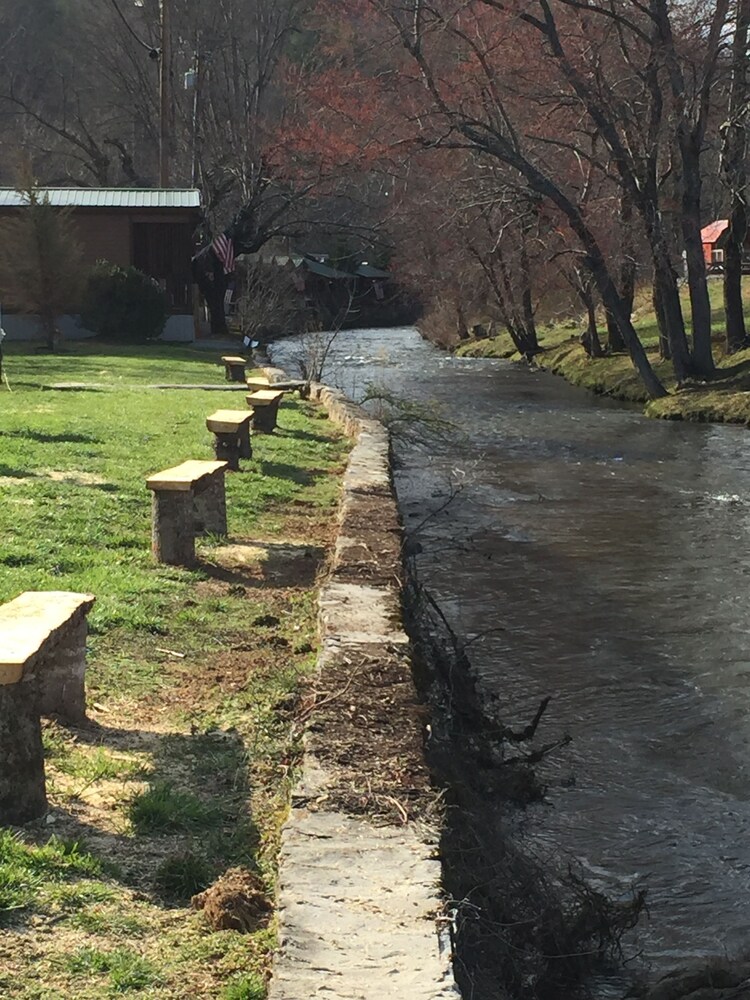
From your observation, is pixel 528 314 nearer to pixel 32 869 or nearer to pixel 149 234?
pixel 149 234

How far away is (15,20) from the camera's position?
6200 centimetres

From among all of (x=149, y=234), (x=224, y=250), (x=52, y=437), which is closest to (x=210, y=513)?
(x=52, y=437)

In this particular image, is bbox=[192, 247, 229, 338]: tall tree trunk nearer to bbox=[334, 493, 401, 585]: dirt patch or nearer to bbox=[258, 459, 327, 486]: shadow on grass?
bbox=[258, 459, 327, 486]: shadow on grass

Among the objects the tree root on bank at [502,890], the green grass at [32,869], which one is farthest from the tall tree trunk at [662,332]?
the green grass at [32,869]

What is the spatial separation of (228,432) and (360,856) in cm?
831

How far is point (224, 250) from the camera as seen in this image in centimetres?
3688

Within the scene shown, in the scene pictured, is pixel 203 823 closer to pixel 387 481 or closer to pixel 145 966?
pixel 145 966

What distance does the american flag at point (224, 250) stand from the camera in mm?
36625

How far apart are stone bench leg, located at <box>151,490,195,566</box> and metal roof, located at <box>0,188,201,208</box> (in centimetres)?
2937

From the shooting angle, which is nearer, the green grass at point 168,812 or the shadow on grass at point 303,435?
the green grass at point 168,812

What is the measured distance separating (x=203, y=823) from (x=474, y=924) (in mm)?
1026

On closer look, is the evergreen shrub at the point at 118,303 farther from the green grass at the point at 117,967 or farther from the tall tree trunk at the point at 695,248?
the green grass at the point at 117,967

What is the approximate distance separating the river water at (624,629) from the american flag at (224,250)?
18868 mm

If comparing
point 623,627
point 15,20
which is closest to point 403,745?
point 623,627
